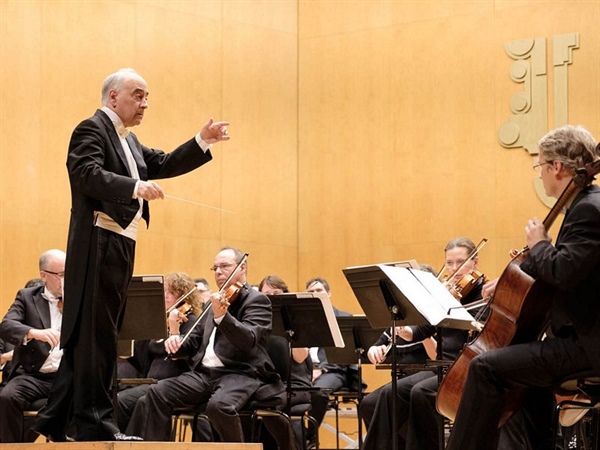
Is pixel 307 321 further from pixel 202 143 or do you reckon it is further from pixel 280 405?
pixel 202 143

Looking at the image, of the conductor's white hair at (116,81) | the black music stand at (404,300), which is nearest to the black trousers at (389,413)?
the black music stand at (404,300)

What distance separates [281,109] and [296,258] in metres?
1.47

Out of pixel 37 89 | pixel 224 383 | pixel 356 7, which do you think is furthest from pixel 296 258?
pixel 224 383

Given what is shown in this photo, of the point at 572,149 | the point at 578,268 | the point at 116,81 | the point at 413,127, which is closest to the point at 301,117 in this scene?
the point at 413,127

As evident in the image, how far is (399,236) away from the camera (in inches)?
366

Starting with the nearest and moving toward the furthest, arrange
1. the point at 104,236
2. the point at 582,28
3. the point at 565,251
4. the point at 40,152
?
1. the point at 565,251
2. the point at 104,236
3. the point at 40,152
4. the point at 582,28

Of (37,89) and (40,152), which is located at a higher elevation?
(37,89)

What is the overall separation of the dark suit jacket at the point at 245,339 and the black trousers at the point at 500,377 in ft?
7.75

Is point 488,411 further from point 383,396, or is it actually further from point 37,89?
point 37,89

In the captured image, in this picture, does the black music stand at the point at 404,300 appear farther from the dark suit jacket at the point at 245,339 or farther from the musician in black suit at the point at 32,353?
the musician in black suit at the point at 32,353

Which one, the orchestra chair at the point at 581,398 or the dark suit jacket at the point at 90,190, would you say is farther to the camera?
the dark suit jacket at the point at 90,190

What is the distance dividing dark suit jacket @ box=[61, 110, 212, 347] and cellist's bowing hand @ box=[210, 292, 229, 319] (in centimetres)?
166

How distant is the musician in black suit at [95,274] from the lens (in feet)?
12.9

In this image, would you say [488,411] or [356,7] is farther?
[356,7]
